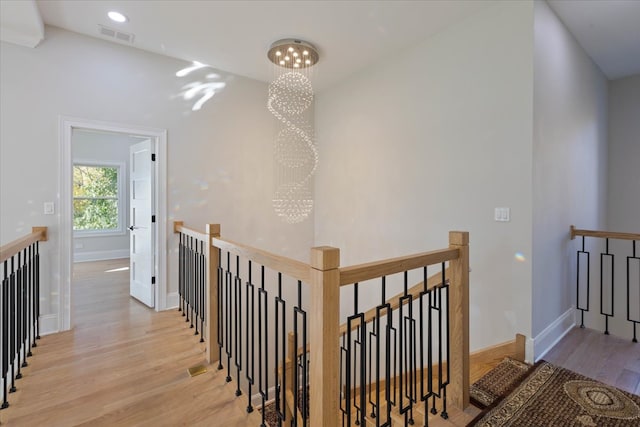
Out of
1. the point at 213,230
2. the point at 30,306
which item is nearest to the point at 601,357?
the point at 213,230

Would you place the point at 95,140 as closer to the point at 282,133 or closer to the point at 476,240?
the point at 282,133

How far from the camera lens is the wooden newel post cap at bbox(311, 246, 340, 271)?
3.92 feet

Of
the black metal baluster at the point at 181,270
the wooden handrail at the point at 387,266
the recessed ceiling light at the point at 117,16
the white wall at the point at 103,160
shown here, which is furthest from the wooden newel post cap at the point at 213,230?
the white wall at the point at 103,160

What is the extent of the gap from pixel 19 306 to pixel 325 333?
2.49m

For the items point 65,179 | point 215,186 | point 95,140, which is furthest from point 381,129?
point 95,140

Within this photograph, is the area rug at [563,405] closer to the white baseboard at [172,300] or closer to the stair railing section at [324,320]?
the stair railing section at [324,320]

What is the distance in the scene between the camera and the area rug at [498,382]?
1.99 meters

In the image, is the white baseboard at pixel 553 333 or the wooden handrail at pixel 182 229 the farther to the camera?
the wooden handrail at pixel 182 229

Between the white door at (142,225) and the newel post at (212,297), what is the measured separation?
158 centimetres

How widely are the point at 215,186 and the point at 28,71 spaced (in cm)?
204

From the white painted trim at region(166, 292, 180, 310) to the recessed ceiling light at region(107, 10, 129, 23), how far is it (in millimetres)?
2896

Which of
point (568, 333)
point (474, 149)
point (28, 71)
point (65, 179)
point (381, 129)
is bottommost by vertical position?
point (568, 333)

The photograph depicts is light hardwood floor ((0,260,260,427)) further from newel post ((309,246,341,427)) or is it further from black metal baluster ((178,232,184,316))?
newel post ((309,246,341,427))

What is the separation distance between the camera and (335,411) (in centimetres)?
124
